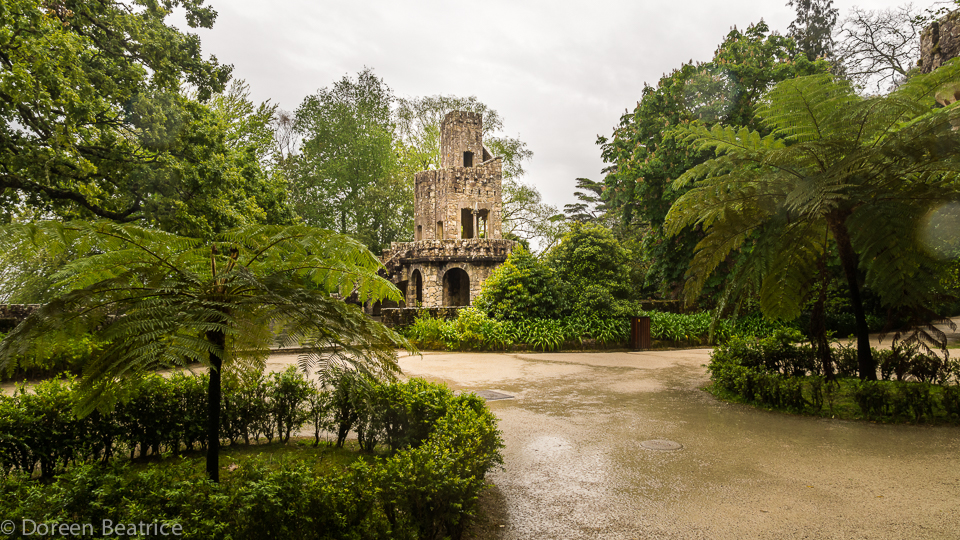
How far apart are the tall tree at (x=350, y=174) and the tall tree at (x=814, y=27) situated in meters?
27.9

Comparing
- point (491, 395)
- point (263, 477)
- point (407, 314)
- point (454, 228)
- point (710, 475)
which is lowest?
point (710, 475)

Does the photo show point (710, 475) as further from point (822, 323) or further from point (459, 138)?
point (459, 138)

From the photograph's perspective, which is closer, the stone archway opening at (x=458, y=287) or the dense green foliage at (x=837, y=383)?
the dense green foliage at (x=837, y=383)

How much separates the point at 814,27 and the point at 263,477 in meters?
40.9

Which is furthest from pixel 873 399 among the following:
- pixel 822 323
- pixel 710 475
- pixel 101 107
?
pixel 101 107

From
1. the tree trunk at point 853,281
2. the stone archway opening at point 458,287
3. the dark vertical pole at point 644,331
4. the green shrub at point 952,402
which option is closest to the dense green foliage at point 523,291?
the dark vertical pole at point 644,331

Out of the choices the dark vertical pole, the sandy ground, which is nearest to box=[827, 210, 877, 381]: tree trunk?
the sandy ground

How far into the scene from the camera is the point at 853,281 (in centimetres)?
686

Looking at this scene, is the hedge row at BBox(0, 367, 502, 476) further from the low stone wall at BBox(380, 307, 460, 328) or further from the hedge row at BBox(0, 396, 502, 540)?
the low stone wall at BBox(380, 307, 460, 328)

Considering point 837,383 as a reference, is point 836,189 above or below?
above

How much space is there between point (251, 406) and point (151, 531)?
2.85 meters

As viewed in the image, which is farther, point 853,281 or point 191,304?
point 853,281

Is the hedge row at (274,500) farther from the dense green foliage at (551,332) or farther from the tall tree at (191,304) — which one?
the dense green foliage at (551,332)

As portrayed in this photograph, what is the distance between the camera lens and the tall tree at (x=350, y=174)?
33.4m
